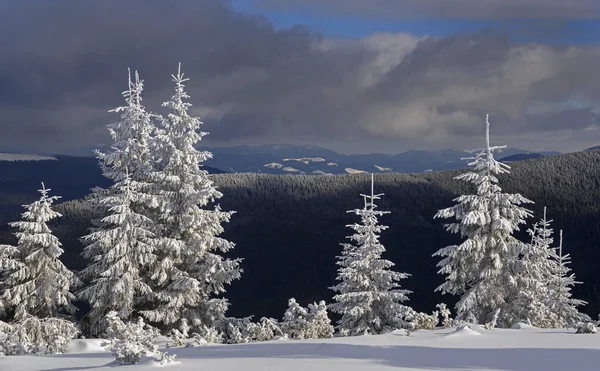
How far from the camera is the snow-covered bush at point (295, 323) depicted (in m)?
16.4

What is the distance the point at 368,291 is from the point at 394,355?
1428cm

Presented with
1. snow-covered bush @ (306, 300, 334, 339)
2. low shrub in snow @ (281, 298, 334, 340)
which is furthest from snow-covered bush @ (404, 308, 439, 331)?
snow-covered bush @ (306, 300, 334, 339)

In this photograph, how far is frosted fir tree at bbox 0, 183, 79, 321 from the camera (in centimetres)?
1853

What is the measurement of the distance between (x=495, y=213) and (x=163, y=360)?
51.8 feet

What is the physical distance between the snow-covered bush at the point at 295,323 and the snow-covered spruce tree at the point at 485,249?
5953 millimetres

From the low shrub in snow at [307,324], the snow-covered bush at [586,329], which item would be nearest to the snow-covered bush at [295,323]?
the low shrub in snow at [307,324]

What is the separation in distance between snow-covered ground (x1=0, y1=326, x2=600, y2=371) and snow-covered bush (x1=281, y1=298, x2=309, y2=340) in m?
5.93

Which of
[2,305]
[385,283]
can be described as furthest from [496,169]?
[2,305]

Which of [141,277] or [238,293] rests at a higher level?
[141,277]

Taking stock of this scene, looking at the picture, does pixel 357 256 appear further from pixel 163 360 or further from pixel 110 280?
pixel 163 360

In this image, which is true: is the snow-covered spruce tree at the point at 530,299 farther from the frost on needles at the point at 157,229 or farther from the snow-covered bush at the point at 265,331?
the frost on needles at the point at 157,229

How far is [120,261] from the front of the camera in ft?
62.8

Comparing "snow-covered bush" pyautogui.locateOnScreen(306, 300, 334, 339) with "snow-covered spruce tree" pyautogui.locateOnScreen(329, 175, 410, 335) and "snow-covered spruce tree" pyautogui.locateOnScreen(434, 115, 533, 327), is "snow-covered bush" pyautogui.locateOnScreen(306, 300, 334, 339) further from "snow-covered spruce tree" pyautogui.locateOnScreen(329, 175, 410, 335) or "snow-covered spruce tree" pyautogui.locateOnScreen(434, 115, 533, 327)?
"snow-covered spruce tree" pyautogui.locateOnScreen(434, 115, 533, 327)

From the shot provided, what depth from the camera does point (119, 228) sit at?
1953cm
